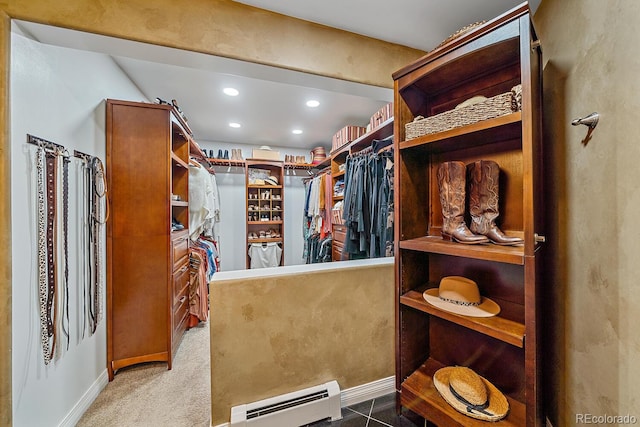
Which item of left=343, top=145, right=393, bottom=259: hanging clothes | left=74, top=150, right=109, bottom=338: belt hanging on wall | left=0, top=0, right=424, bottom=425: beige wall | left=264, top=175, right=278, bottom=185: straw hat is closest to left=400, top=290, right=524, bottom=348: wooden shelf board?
left=343, top=145, right=393, bottom=259: hanging clothes

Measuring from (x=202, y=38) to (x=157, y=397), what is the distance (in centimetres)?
215

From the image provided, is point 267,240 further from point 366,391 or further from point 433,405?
point 433,405

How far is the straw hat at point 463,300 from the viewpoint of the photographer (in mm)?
1015

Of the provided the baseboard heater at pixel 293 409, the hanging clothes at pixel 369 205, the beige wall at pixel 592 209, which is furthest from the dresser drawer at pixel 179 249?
the beige wall at pixel 592 209

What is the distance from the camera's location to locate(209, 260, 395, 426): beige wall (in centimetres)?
118

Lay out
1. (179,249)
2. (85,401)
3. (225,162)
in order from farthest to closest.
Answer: (225,162), (179,249), (85,401)

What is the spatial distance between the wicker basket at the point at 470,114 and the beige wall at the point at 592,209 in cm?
25

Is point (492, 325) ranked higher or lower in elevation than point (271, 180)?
lower

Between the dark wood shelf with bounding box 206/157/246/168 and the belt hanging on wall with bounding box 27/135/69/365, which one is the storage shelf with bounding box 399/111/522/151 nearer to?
the belt hanging on wall with bounding box 27/135/69/365

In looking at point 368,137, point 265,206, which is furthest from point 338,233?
point 265,206

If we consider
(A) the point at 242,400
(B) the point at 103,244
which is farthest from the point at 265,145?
(A) the point at 242,400

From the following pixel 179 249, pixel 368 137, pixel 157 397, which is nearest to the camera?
pixel 157 397

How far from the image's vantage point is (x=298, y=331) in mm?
1297

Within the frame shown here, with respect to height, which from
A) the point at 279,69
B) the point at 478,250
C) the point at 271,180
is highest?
the point at 279,69
